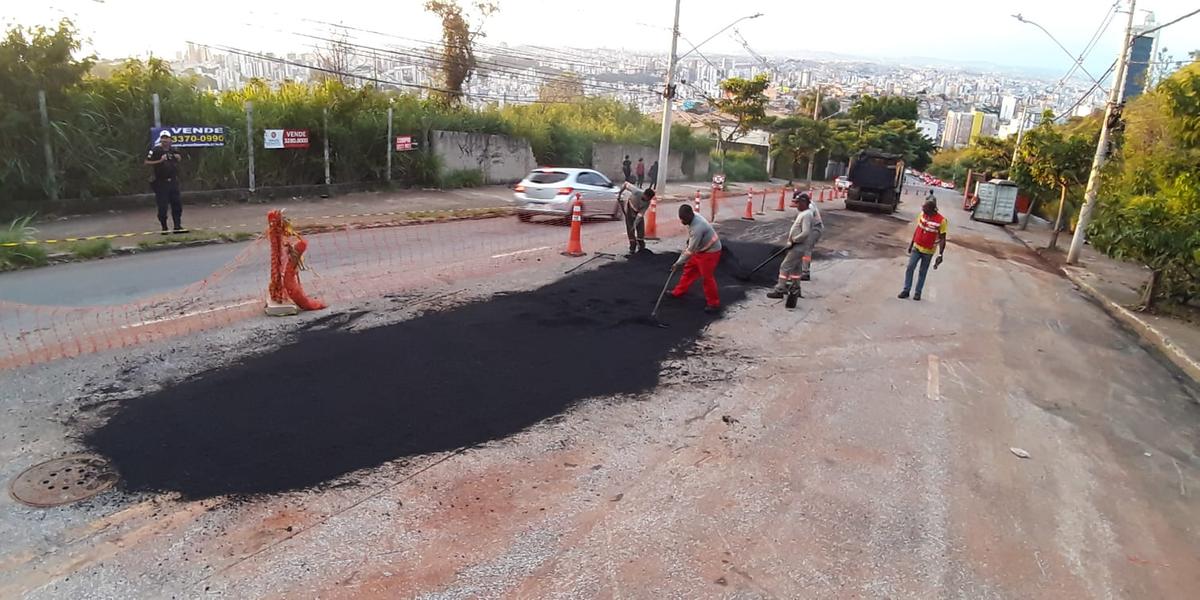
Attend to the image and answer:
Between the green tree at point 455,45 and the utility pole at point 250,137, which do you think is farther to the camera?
the green tree at point 455,45

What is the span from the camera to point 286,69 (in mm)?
32438

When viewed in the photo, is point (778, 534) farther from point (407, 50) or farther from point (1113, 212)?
point (407, 50)

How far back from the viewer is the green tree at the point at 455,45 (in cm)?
3145

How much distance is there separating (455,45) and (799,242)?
25776mm

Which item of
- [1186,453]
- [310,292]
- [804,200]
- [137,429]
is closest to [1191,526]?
[1186,453]

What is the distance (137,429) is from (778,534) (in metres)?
4.60

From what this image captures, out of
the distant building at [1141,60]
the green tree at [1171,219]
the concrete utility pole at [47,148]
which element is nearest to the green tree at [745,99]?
the distant building at [1141,60]

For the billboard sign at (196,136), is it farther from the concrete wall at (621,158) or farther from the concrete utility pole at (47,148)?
the concrete wall at (621,158)

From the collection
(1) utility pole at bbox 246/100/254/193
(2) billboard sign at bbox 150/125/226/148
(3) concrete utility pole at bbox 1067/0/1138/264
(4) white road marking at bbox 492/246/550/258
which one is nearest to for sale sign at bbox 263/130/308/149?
(1) utility pole at bbox 246/100/254/193

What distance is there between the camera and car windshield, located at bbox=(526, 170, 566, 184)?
710 inches

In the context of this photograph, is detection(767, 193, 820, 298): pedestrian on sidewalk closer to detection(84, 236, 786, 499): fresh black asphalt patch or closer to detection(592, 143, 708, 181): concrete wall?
detection(84, 236, 786, 499): fresh black asphalt patch

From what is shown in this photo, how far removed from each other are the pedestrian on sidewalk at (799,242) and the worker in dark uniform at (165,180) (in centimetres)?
1090

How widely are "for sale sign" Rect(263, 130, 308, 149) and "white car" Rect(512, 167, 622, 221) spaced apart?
6.40 metres

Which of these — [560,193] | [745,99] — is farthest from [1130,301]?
[745,99]
